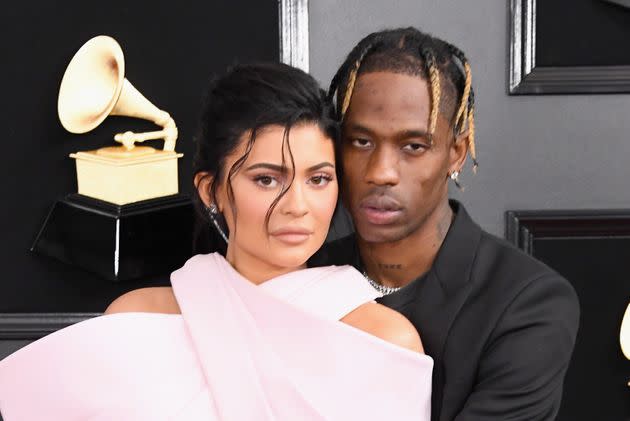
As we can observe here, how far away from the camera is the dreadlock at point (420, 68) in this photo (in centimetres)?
163

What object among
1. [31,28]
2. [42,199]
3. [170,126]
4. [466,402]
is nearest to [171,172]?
[170,126]

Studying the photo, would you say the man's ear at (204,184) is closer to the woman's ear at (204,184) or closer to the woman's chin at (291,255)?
the woman's ear at (204,184)

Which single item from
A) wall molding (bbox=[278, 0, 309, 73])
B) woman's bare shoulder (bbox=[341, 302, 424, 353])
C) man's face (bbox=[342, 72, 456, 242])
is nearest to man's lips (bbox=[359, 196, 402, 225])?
man's face (bbox=[342, 72, 456, 242])

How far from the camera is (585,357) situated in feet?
9.59

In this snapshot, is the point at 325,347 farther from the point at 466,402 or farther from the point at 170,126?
the point at 170,126

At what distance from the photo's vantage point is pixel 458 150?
5.77ft

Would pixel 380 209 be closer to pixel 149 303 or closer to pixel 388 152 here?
pixel 388 152

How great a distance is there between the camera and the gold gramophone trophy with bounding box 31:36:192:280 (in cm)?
261

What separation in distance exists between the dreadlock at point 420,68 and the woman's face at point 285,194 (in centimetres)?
19

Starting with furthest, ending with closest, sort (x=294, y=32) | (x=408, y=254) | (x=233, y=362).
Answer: (x=294, y=32) < (x=408, y=254) < (x=233, y=362)

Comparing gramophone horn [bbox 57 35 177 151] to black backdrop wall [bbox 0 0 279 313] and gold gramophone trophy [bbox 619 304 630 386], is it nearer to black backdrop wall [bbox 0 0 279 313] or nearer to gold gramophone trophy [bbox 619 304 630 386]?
black backdrop wall [bbox 0 0 279 313]

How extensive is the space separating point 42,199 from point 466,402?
1.92m

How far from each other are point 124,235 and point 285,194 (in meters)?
1.31

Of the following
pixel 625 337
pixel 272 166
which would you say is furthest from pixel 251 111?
pixel 625 337
